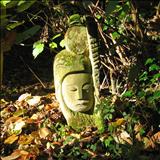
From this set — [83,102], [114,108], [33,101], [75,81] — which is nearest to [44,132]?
[83,102]

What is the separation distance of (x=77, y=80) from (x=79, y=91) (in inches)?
4.2

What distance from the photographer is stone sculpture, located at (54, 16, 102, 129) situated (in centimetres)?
378

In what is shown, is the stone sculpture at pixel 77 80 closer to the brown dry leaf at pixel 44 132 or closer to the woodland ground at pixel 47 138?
the woodland ground at pixel 47 138

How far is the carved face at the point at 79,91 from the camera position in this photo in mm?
3826

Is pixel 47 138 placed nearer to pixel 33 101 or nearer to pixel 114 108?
pixel 114 108

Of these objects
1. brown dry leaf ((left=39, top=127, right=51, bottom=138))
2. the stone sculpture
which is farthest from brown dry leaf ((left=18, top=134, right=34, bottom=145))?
the stone sculpture

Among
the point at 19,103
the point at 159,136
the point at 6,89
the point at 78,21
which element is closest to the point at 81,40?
the point at 78,21

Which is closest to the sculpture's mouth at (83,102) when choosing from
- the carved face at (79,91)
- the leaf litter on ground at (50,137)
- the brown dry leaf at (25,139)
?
the carved face at (79,91)

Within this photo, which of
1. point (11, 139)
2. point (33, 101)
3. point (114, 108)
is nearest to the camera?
point (114, 108)

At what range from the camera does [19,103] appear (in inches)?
209

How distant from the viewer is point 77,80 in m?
3.83

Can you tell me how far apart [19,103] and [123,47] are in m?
1.97

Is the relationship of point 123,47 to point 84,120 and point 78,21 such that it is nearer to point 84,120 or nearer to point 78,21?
point 78,21

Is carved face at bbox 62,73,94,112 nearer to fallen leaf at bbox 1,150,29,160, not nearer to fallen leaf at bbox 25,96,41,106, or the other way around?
fallen leaf at bbox 1,150,29,160
